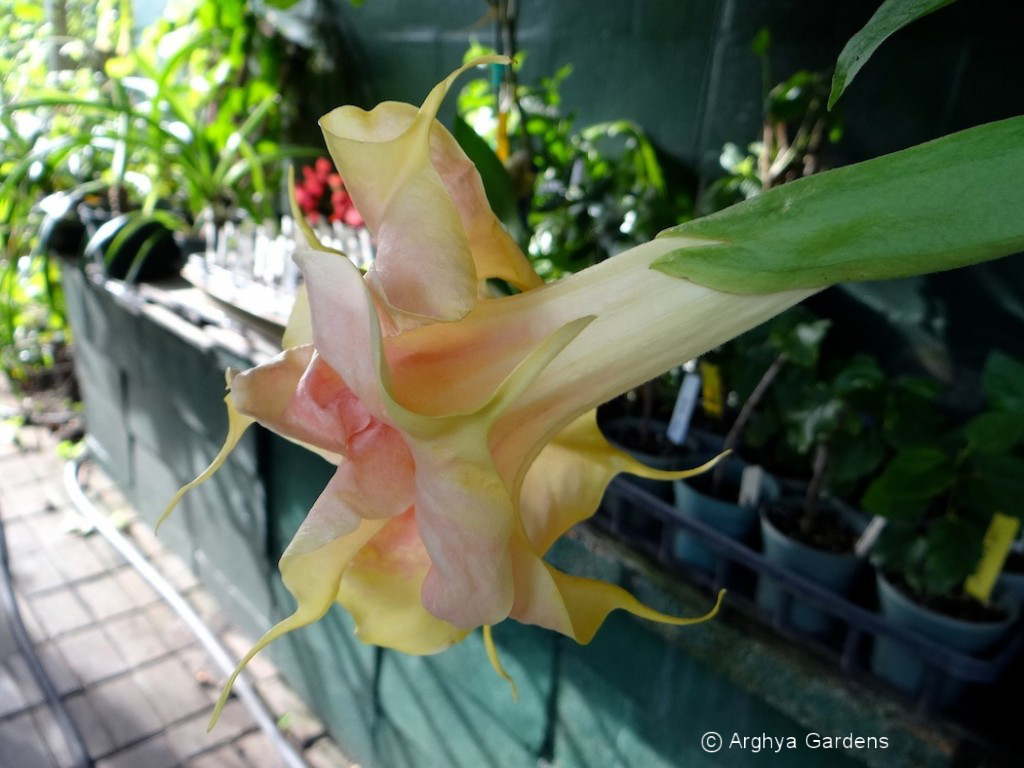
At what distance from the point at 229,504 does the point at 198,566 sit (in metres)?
0.34

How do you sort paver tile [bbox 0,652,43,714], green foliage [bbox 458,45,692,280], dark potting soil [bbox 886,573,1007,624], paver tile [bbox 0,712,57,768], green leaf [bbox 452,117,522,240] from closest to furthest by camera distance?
green leaf [bbox 452,117,522,240] → dark potting soil [bbox 886,573,1007,624] → green foliage [bbox 458,45,692,280] → paver tile [bbox 0,712,57,768] → paver tile [bbox 0,652,43,714]

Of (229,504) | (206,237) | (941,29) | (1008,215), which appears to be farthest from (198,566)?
(1008,215)

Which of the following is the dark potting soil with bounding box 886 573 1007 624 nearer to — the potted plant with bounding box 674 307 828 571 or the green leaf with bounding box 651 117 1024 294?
the potted plant with bounding box 674 307 828 571

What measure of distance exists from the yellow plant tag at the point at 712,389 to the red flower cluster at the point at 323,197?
0.73 metres

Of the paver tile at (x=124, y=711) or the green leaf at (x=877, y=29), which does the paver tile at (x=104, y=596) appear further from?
the green leaf at (x=877, y=29)

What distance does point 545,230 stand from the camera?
990mm

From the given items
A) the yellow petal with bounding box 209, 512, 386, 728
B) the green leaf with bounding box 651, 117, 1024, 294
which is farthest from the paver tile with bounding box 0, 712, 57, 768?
the green leaf with bounding box 651, 117, 1024, 294

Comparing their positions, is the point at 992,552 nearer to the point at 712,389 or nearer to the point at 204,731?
the point at 712,389

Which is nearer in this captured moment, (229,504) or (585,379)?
(585,379)

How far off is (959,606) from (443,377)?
653 millimetres

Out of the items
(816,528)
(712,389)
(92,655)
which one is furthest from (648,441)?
(92,655)

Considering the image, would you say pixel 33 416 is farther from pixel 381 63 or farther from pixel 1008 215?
pixel 1008 215

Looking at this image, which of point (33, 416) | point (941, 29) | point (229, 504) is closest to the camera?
point (941, 29)

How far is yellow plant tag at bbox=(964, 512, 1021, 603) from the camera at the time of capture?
0.63m
